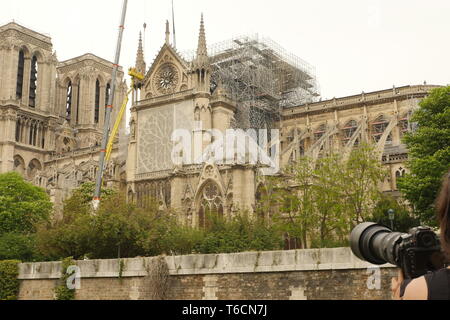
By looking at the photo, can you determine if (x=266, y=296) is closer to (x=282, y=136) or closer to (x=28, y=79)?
(x=282, y=136)

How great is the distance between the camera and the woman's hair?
9.03 feet

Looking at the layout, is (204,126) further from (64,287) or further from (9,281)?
(64,287)

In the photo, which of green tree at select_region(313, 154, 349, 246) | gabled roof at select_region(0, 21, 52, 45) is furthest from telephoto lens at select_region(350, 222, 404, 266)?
gabled roof at select_region(0, 21, 52, 45)

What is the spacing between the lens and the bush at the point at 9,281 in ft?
76.6

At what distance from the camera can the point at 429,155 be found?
24.1m

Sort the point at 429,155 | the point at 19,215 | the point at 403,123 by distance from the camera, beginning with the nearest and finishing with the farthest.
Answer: the point at 429,155, the point at 19,215, the point at 403,123

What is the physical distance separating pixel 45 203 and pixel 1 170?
22267mm

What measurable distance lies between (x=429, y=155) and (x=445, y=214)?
22499 millimetres

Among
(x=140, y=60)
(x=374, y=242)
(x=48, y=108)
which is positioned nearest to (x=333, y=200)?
(x=374, y=242)

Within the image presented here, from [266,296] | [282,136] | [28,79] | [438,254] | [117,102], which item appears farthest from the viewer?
[117,102]

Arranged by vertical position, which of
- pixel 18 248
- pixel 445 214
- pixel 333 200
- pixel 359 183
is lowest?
pixel 445 214

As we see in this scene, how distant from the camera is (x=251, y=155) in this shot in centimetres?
3691

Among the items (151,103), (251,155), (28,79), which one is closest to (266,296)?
(251,155)
